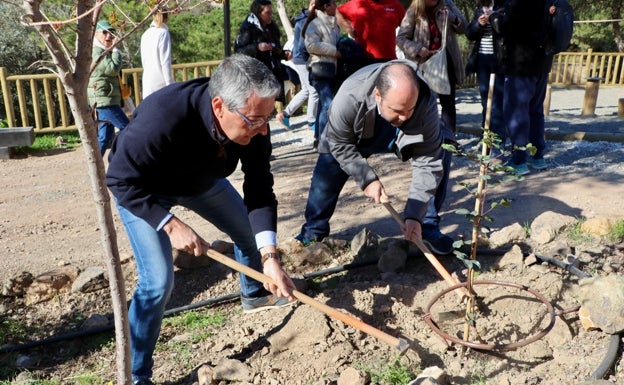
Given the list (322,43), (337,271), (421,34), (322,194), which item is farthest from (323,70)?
(337,271)

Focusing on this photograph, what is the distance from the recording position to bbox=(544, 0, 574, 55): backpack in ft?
17.3

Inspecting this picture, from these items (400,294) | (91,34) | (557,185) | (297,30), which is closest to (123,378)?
(91,34)

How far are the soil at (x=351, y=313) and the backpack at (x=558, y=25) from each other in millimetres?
1256

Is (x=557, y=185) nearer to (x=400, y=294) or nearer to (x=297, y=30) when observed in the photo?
(x=400, y=294)

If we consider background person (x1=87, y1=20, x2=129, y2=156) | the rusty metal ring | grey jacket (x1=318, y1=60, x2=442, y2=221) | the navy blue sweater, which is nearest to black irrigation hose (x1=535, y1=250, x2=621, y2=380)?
the rusty metal ring

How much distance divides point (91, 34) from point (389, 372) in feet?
6.28

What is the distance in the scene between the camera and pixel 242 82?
94.3 inches

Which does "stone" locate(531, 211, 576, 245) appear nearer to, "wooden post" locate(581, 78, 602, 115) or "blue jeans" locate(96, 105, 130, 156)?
"blue jeans" locate(96, 105, 130, 156)

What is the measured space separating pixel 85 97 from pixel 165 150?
1.94 ft

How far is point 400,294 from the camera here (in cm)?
359

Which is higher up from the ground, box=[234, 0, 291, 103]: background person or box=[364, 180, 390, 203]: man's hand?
box=[234, 0, 291, 103]: background person

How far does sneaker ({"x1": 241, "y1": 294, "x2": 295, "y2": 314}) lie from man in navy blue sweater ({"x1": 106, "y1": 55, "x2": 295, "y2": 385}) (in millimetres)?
623

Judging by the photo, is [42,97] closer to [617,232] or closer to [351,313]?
[351,313]

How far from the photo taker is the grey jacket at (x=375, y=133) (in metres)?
3.37
